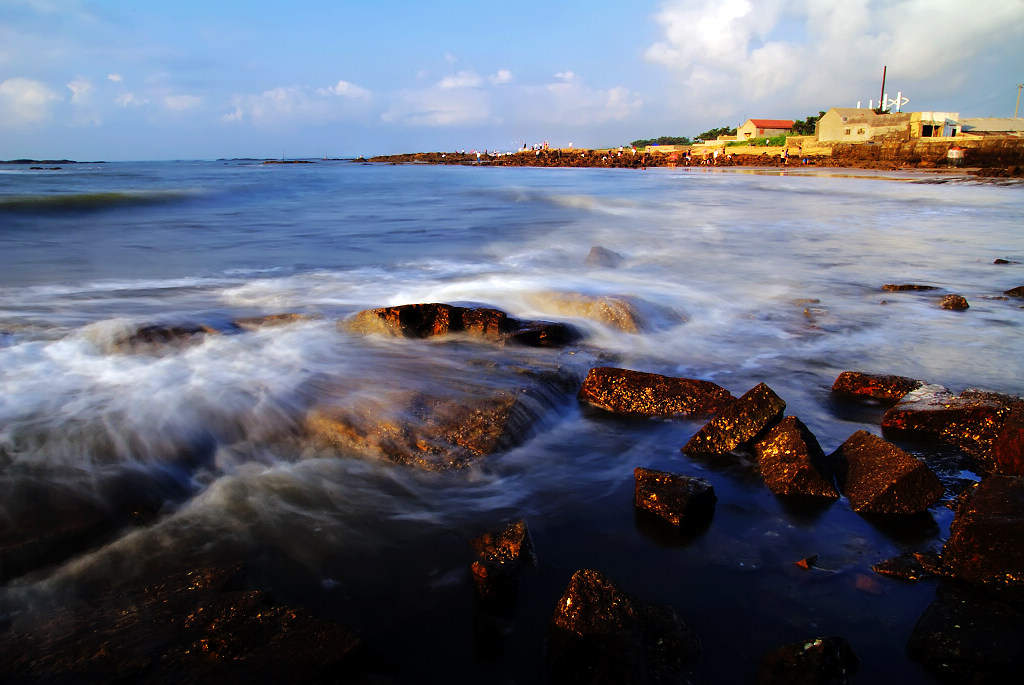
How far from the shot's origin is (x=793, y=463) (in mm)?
3125

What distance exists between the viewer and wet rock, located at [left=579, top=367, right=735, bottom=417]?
13.5 feet

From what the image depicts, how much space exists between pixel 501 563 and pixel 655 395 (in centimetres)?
209

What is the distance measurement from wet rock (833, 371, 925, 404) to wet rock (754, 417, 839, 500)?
1.33 meters

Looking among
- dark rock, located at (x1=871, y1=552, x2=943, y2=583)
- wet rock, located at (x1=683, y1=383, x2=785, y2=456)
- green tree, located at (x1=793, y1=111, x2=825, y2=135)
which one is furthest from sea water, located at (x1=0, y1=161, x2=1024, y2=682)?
green tree, located at (x1=793, y1=111, x2=825, y2=135)

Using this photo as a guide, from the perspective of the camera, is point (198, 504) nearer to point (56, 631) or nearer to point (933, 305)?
point (56, 631)

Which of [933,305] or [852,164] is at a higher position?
[852,164]

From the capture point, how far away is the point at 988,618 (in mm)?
2145

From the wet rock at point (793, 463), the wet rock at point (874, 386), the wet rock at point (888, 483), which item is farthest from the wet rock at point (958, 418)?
the wet rock at point (793, 463)

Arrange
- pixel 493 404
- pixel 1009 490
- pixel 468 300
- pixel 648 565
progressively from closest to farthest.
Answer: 1. pixel 1009 490
2. pixel 648 565
3. pixel 493 404
4. pixel 468 300

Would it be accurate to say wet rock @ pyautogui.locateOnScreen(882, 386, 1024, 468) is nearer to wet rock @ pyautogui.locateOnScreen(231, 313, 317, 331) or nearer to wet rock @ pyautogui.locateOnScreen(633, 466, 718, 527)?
wet rock @ pyautogui.locateOnScreen(633, 466, 718, 527)

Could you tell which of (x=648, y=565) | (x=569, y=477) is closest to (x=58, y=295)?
(x=569, y=477)

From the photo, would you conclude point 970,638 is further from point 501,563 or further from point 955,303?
point 955,303

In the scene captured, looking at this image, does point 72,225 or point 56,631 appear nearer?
point 56,631

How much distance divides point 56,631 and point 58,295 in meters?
7.28
